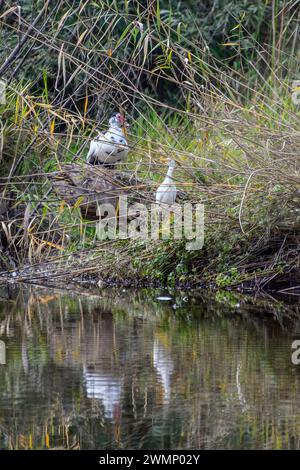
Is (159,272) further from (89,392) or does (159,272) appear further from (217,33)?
(217,33)

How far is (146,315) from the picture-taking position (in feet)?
20.2

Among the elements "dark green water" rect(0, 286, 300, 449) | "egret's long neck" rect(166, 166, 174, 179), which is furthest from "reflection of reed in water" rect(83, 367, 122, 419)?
"egret's long neck" rect(166, 166, 174, 179)

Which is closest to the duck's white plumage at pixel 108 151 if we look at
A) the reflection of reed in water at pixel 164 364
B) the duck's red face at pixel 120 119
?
the duck's red face at pixel 120 119

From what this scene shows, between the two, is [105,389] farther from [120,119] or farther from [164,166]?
[120,119]

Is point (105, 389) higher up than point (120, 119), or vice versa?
point (120, 119)

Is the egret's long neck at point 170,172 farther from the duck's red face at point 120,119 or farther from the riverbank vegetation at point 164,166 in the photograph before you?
the duck's red face at point 120,119

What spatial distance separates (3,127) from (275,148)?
8.21 feet

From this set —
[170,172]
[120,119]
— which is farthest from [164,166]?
[120,119]

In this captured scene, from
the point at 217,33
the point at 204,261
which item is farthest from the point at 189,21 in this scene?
the point at 204,261

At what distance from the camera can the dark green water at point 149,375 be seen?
3.66 m

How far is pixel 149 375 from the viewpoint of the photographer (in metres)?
4.51

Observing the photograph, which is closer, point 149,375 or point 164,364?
point 149,375

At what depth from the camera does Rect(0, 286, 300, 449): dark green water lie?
3.66m

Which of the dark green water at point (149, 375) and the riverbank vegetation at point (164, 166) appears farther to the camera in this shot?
the riverbank vegetation at point (164, 166)
